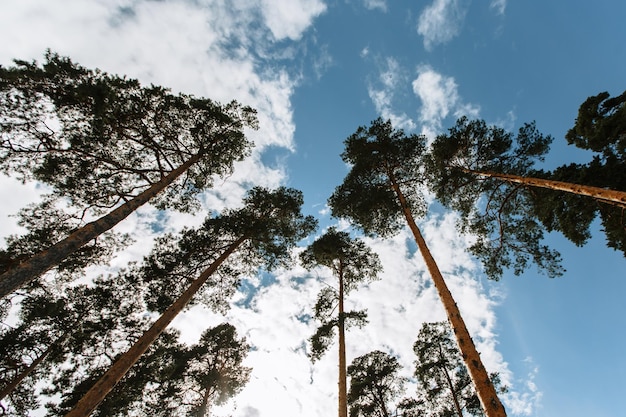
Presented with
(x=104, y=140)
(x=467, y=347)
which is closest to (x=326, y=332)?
(x=467, y=347)

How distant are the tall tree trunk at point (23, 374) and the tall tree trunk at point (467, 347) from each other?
1752 cm

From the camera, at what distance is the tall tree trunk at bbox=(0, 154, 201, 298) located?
18.5 ft

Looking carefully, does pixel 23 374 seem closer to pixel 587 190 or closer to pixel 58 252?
pixel 58 252

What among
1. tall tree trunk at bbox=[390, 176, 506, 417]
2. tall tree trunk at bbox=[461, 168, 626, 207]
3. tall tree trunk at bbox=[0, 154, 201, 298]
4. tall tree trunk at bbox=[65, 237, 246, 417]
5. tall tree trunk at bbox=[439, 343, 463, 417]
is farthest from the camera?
tall tree trunk at bbox=[439, 343, 463, 417]

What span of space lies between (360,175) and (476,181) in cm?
541

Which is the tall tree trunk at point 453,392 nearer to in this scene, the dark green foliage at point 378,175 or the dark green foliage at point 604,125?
the dark green foliage at point 378,175

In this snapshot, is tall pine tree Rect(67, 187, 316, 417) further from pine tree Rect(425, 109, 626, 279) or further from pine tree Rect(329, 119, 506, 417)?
pine tree Rect(425, 109, 626, 279)

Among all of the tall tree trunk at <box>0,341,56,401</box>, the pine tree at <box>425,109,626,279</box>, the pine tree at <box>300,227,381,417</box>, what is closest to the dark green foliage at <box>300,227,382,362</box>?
the pine tree at <box>300,227,381,417</box>

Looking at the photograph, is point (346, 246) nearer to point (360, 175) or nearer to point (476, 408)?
point (360, 175)

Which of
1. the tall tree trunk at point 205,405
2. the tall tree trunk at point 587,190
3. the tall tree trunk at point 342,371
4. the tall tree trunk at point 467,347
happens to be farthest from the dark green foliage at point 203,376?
the tall tree trunk at point 587,190

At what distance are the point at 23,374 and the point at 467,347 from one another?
18330 mm

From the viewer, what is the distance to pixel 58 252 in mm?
6602

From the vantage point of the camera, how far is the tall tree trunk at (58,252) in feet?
18.5

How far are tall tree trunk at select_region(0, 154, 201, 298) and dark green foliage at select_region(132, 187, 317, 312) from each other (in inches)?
144
